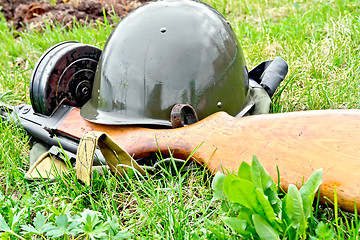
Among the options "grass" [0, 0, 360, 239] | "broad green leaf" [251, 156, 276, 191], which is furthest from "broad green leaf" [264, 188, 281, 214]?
"grass" [0, 0, 360, 239]

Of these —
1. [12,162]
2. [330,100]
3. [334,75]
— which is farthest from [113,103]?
[334,75]

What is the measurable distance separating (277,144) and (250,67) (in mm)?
1527

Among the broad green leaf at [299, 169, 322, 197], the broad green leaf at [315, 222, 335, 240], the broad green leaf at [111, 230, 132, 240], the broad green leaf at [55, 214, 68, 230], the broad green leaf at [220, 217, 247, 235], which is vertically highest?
the broad green leaf at [55, 214, 68, 230]

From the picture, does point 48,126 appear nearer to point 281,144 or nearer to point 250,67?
point 281,144

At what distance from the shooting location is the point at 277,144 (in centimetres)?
143

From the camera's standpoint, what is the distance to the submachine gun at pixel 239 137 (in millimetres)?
1268

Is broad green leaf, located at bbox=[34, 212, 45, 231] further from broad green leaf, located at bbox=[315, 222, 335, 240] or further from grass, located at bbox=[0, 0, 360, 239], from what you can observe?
broad green leaf, located at bbox=[315, 222, 335, 240]

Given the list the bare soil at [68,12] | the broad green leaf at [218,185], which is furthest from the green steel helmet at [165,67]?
the bare soil at [68,12]

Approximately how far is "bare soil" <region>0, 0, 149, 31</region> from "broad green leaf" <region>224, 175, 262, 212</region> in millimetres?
3428

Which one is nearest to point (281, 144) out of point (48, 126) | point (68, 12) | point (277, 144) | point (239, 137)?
point (277, 144)

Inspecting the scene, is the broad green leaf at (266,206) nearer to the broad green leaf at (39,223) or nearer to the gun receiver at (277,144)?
the gun receiver at (277,144)

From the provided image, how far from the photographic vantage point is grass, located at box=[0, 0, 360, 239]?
139cm

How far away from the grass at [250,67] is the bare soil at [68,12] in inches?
10.0

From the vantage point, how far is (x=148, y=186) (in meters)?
1.65
